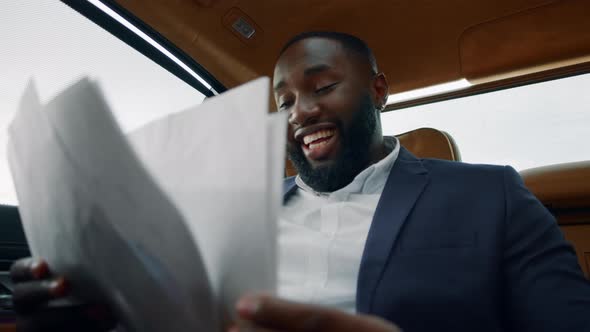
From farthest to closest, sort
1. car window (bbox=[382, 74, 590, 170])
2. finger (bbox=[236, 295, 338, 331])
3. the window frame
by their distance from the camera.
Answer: car window (bbox=[382, 74, 590, 170]) < the window frame < finger (bbox=[236, 295, 338, 331])

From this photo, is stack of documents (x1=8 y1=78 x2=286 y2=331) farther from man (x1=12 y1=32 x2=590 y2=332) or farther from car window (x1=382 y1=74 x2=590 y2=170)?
car window (x1=382 y1=74 x2=590 y2=170)

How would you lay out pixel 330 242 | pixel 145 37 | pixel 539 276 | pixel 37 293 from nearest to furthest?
1. pixel 37 293
2. pixel 539 276
3. pixel 330 242
4. pixel 145 37

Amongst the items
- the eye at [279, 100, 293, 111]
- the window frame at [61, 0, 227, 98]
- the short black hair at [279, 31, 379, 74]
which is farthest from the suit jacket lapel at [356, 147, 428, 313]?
the window frame at [61, 0, 227, 98]

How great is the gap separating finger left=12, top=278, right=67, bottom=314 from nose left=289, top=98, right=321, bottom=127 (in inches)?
34.3

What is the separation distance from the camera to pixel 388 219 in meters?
0.96

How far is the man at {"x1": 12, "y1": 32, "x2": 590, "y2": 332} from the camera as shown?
2.67 feet

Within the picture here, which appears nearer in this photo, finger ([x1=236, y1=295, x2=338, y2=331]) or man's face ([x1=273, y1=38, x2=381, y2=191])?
finger ([x1=236, y1=295, x2=338, y2=331])

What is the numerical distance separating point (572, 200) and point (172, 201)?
166 centimetres

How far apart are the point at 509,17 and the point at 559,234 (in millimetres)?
1155

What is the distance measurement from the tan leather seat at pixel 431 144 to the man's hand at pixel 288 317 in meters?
1.35

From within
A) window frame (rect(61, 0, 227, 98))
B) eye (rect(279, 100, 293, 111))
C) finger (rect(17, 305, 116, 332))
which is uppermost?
window frame (rect(61, 0, 227, 98))

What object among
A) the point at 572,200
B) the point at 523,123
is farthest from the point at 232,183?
the point at 523,123

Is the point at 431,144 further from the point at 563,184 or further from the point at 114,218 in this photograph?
the point at 114,218

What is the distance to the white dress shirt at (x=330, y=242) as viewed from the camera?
0.93 metres
